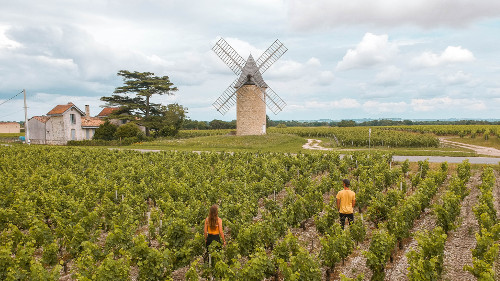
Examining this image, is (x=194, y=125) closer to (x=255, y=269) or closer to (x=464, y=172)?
(x=464, y=172)

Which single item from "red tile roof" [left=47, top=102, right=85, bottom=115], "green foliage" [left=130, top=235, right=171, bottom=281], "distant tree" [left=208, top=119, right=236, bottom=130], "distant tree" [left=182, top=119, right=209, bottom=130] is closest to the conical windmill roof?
"red tile roof" [left=47, top=102, right=85, bottom=115]

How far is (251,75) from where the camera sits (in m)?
45.5

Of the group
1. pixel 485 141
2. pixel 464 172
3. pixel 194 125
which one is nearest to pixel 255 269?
pixel 464 172

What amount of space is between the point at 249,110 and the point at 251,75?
471 centimetres

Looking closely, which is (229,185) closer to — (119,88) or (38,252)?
(38,252)

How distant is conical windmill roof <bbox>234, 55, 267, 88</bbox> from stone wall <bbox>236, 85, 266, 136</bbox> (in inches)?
Result: 26.2

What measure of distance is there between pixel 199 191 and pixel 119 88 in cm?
4862

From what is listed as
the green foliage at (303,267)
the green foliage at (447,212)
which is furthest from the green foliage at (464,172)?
the green foliage at (303,267)

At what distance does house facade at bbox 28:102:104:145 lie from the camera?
181 ft

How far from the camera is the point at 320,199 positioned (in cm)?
1298

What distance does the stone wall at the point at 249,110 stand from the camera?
45.3 m

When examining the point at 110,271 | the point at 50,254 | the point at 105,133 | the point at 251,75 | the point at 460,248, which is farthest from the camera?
the point at 105,133

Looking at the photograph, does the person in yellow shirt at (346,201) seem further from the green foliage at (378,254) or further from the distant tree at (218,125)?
the distant tree at (218,125)

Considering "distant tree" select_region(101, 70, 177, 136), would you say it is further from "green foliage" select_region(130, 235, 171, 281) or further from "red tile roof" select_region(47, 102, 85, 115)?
"green foliage" select_region(130, 235, 171, 281)
